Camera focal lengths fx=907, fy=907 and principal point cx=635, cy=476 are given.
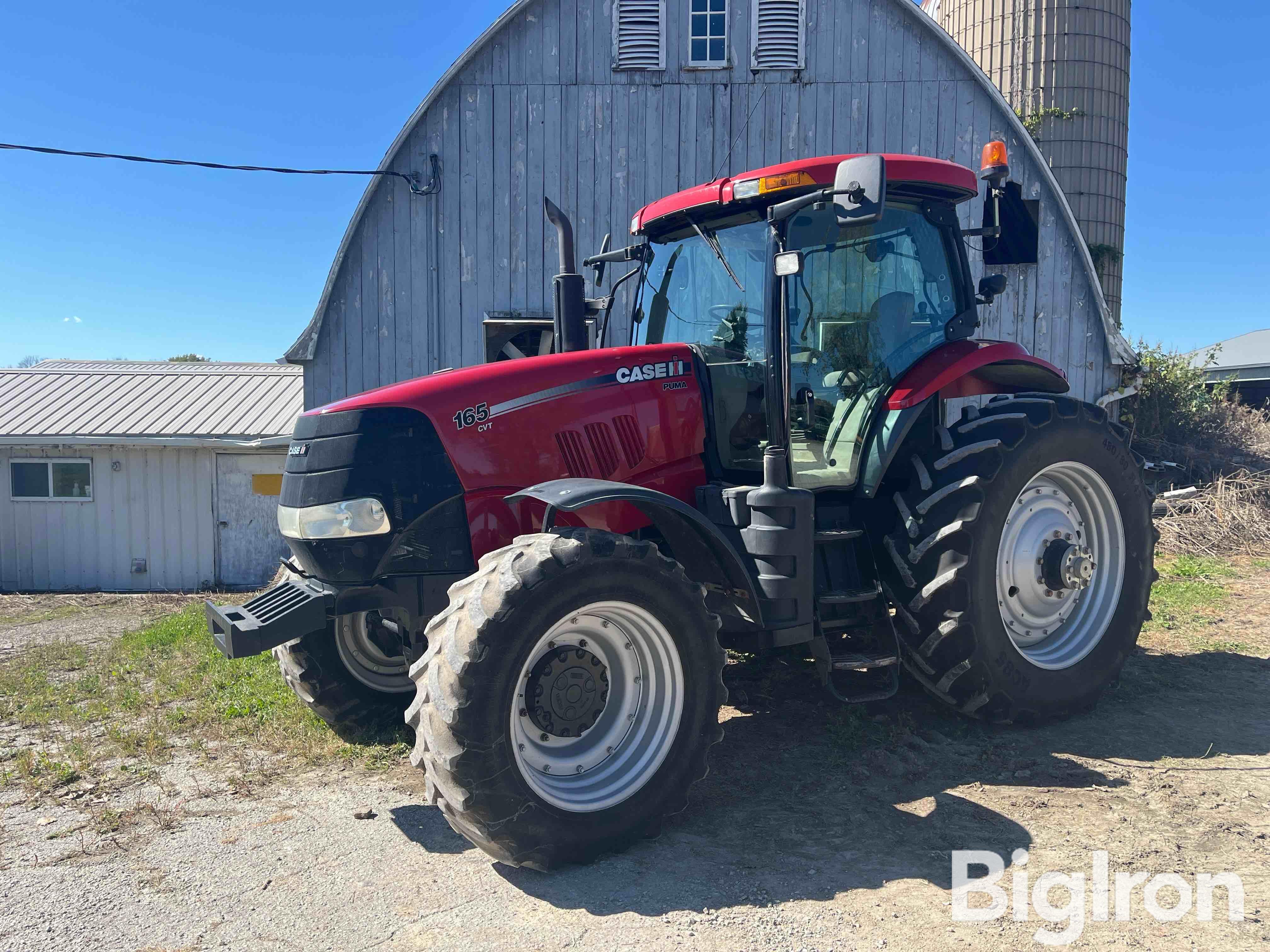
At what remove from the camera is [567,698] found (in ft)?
11.2

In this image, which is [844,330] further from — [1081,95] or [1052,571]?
[1081,95]

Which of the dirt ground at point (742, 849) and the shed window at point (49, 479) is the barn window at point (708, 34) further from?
the shed window at point (49, 479)

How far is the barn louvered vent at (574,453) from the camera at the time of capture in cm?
391

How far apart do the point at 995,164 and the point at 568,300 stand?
7.64ft

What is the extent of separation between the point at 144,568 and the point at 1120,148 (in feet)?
55.4

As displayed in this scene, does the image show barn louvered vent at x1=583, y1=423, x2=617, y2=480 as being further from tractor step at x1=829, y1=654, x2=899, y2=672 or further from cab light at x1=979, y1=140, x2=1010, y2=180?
cab light at x1=979, y1=140, x2=1010, y2=180

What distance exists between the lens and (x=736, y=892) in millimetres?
3064

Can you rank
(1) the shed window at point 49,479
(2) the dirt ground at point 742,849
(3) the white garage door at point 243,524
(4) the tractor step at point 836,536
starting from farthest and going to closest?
1. (1) the shed window at point 49,479
2. (3) the white garage door at point 243,524
3. (4) the tractor step at point 836,536
4. (2) the dirt ground at point 742,849

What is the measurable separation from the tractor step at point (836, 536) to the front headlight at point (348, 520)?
1.92 metres

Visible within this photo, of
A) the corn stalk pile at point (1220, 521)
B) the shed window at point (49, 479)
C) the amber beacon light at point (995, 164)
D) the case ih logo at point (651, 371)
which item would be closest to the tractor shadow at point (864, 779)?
the case ih logo at point (651, 371)

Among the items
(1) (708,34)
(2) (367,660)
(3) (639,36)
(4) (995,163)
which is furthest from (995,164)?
(3) (639,36)

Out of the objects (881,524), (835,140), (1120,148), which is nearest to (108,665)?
(881,524)

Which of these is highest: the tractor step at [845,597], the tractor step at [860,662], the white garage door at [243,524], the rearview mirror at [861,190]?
the rearview mirror at [861,190]

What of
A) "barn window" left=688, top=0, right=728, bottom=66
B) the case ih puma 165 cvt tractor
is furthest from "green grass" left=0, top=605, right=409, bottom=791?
"barn window" left=688, top=0, right=728, bottom=66
